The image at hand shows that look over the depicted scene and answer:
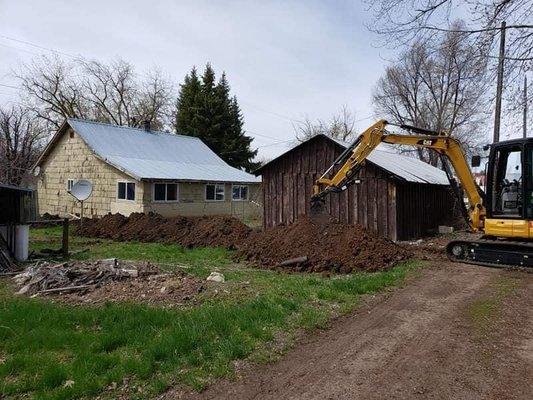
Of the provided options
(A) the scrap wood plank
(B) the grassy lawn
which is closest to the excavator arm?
(B) the grassy lawn

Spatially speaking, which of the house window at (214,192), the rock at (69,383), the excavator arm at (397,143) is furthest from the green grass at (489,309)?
the house window at (214,192)

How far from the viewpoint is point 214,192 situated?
29859mm

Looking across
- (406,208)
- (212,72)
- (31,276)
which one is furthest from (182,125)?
(31,276)

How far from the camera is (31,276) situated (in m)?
9.88

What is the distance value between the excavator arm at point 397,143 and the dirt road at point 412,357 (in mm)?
4722

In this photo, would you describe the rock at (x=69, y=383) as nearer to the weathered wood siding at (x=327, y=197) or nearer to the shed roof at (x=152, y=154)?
the weathered wood siding at (x=327, y=197)

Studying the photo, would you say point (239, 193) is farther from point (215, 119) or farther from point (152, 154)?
point (215, 119)

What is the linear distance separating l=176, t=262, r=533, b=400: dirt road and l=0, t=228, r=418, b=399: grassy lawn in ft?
1.32

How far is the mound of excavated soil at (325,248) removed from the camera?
39.9ft

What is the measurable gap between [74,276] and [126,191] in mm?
17263

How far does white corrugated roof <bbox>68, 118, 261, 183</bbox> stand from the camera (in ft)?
88.3

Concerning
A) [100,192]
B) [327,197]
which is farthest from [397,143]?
[100,192]

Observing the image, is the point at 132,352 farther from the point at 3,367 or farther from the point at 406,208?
the point at 406,208

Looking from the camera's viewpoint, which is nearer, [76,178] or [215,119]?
[76,178]
